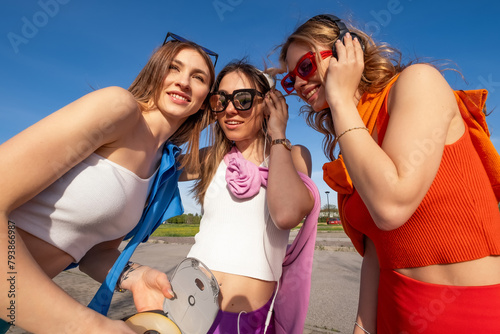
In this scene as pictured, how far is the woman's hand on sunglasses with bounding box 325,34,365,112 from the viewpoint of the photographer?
1.16 meters

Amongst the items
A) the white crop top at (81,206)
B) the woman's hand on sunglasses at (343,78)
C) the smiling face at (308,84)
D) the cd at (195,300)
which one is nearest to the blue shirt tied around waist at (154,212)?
the white crop top at (81,206)

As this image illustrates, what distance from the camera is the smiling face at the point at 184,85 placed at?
6.09 ft

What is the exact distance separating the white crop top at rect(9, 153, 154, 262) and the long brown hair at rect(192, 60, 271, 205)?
2.82 feet

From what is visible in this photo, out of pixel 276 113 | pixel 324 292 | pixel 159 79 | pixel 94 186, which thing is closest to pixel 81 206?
pixel 94 186

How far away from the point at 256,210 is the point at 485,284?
1.33m

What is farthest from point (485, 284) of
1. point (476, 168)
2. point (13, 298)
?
point (13, 298)

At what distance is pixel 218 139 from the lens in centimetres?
258

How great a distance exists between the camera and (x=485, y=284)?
3.35ft

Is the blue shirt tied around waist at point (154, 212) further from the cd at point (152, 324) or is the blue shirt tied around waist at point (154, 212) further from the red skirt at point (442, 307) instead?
the red skirt at point (442, 307)

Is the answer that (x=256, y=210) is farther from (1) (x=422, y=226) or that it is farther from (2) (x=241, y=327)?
(1) (x=422, y=226)

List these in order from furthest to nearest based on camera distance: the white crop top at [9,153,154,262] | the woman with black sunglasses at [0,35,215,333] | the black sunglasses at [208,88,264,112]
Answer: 1. the black sunglasses at [208,88,264,112]
2. the white crop top at [9,153,154,262]
3. the woman with black sunglasses at [0,35,215,333]

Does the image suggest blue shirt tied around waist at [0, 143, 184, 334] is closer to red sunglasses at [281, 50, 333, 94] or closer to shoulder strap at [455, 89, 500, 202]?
red sunglasses at [281, 50, 333, 94]

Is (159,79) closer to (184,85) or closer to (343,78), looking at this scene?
(184,85)

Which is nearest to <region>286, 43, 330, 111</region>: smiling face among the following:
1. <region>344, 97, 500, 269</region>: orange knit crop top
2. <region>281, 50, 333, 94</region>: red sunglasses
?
<region>281, 50, 333, 94</region>: red sunglasses
